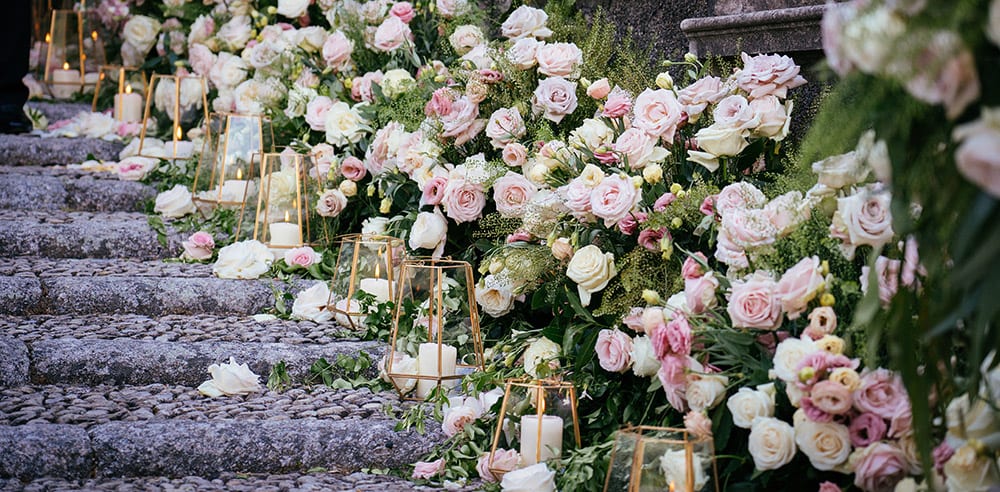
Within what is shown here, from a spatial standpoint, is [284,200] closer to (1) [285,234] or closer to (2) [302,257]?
(1) [285,234]

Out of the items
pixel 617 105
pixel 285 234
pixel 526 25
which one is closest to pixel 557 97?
pixel 617 105

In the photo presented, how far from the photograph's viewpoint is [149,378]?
3.00 meters

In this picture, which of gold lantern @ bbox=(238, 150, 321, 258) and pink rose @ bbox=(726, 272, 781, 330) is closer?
pink rose @ bbox=(726, 272, 781, 330)

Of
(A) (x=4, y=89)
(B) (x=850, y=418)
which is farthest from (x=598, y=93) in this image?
(A) (x=4, y=89)

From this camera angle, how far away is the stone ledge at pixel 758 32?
2.82m

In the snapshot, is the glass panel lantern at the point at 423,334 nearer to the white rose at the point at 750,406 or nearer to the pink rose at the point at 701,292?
the pink rose at the point at 701,292

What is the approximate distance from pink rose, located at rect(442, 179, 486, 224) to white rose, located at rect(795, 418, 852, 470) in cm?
145

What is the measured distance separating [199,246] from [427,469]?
156cm

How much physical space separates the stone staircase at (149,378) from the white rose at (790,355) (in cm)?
99

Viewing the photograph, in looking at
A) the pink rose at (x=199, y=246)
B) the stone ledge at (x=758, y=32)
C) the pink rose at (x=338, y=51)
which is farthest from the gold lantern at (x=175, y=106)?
the stone ledge at (x=758, y=32)

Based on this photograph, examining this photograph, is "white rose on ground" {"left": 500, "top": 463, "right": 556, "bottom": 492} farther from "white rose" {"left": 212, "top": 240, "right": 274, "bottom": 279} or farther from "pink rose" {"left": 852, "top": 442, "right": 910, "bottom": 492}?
"white rose" {"left": 212, "top": 240, "right": 274, "bottom": 279}

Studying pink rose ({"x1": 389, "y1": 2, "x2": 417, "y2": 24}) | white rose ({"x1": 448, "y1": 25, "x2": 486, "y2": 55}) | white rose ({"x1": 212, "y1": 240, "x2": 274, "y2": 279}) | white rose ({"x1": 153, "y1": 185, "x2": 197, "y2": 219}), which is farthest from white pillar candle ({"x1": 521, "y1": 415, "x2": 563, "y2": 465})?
white rose ({"x1": 153, "y1": 185, "x2": 197, "y2": 219})

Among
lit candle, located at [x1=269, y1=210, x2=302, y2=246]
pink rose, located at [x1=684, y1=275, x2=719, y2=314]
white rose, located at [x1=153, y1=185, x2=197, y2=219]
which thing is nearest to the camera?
pink rose, located at [x1=684, y1=275, x2=719, y2=314]

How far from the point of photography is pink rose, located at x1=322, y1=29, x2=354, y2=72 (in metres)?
4.02
